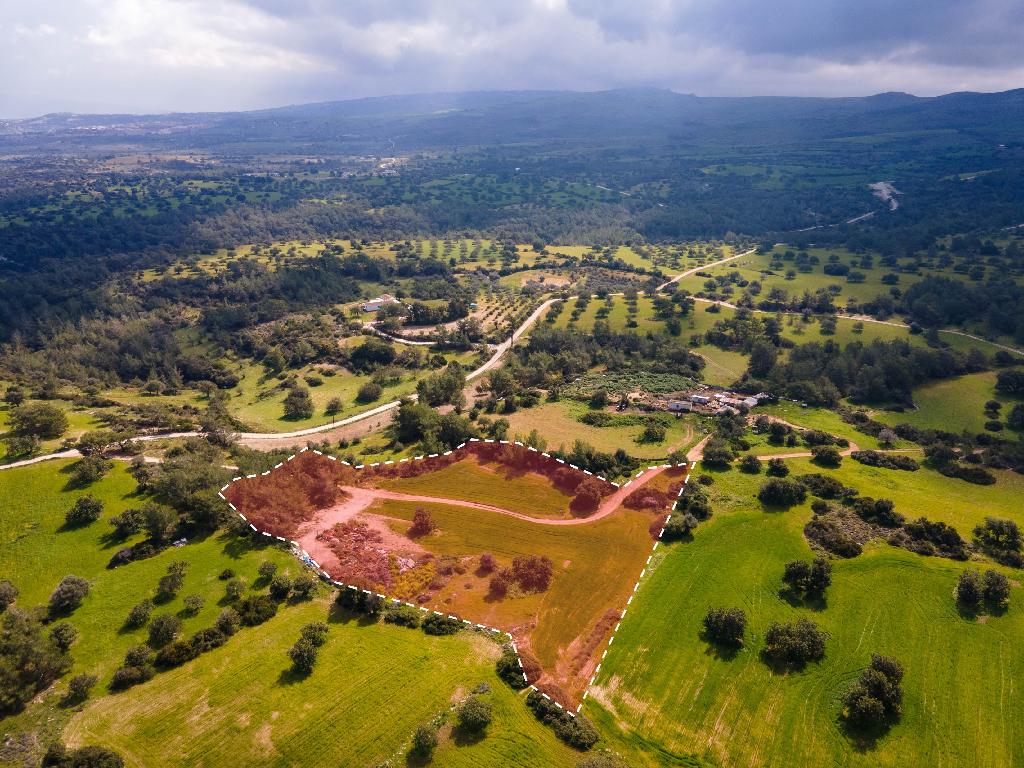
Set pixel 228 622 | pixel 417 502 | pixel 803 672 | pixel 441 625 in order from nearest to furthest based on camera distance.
A: pixel 803 672
pixel 441 625
pixel 228 622
pixel 417 502

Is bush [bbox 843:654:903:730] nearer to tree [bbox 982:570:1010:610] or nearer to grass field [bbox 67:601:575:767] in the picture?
tree [bbox 982:570:1010:610]

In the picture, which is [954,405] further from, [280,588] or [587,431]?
[280,588]

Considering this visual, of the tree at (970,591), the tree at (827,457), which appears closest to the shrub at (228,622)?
the tree at (970,591)

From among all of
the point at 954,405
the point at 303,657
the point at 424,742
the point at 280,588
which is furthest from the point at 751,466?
the point at 954,405

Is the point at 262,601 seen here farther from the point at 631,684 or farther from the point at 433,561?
the point at 631,684

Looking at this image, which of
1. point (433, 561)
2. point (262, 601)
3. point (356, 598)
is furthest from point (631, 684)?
point (262, 601)

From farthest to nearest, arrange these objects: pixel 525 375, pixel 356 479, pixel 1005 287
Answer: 1. pixel 1005 287
2. pixel 525 375
3. pixel 356 479
